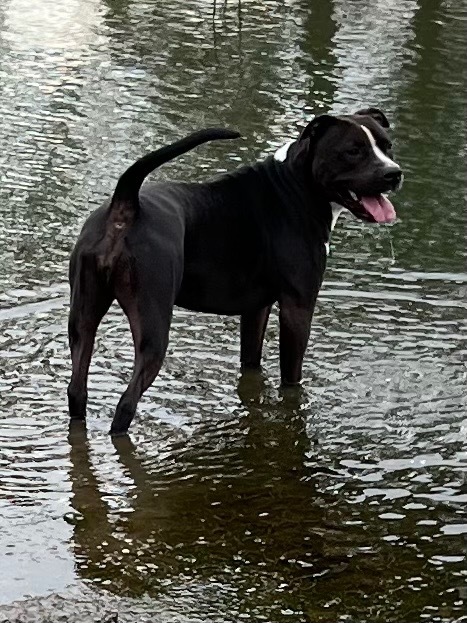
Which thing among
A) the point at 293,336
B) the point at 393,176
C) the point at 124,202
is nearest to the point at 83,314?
the point at 124,202

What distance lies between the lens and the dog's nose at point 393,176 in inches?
265

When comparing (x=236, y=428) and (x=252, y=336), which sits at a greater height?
(x=252, y=336)

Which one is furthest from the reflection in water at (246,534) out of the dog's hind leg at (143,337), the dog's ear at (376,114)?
the dog's ear at (376,114)

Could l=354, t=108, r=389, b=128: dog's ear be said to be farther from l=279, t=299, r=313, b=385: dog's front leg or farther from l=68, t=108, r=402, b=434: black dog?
l=279, t=299, r=313, b=385: dog's front leg

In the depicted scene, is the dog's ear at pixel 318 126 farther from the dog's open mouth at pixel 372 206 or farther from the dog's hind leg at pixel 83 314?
the dog's hind leg at pixel 83 314

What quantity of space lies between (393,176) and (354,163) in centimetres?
20

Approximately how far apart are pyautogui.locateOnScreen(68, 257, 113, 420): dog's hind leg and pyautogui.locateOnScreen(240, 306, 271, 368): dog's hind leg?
112 cm

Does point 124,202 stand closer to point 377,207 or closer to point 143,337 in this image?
point 143,337

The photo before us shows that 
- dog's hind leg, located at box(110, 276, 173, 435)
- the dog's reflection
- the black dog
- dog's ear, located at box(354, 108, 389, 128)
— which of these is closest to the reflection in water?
the dog's reflection

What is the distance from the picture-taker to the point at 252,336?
24.1 feet

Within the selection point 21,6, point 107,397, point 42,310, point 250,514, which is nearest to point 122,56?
point 21,6

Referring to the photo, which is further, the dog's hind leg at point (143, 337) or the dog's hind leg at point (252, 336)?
the dog's hind leg at point (252, 336)

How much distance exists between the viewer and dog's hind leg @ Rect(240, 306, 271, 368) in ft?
24.1

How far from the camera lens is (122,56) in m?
15.7
